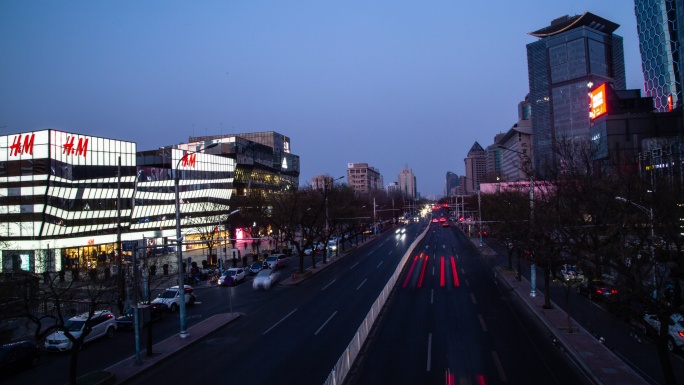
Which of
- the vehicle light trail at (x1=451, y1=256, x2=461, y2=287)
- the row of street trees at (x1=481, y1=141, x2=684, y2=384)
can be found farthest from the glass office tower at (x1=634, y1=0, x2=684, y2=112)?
the row of street trees at (x1=481, y1=141, x2=684, y2=384)

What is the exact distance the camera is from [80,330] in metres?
23.0

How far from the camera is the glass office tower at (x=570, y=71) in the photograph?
159000mm

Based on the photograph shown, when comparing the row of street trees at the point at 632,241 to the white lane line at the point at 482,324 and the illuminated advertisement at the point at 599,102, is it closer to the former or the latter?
the white lane line at the point at 482,324

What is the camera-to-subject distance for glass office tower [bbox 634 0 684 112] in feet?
280

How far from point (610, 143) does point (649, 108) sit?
45.6ft

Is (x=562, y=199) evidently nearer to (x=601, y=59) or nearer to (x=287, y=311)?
(x=287, y=311)

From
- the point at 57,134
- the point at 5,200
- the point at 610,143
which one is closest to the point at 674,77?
the point at 610,143

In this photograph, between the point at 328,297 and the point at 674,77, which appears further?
the point at 674,77

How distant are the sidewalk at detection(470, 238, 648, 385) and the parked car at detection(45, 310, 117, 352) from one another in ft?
65.4

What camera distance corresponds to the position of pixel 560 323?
2292 cm

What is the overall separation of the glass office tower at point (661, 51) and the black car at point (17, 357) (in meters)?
98.1

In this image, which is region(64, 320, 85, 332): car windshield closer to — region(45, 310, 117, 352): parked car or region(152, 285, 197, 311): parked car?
region(45, 310, 117, 352): parked car

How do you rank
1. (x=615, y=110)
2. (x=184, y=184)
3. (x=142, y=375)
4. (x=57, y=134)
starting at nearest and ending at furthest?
(x=142, y=375) → (x=57, y=134) → (x=184, y=184) → (x=615, y=110)

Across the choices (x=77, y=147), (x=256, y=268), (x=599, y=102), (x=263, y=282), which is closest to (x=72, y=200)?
(x=77, y=147)
